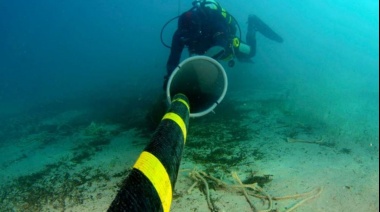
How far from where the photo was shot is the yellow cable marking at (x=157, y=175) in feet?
5.33

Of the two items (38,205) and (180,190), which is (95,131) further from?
(180,190)

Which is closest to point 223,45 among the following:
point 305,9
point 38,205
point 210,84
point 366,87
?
point 210,84

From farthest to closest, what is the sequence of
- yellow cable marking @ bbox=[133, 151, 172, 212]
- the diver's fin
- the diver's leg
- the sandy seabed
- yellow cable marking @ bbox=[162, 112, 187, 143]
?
1. the diver's fin
2. the diver's leg
3. the sandy seabed
4. yellow cable marking @ bbox=[162, 112, 187, 143]
5. yellow cable marking @ bbox=[133, 151, 172, 212]

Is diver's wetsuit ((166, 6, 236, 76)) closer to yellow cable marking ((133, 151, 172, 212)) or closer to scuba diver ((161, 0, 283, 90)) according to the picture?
scuba diver ((161, 0, 283, 90))

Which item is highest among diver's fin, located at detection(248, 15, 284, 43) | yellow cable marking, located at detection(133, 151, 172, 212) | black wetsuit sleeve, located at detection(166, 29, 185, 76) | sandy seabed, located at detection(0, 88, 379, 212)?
yellow cable marking, located at detection(133, 151, 172, 212)

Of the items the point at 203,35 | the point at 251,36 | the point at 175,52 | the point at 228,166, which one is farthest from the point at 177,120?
the point at 251,36

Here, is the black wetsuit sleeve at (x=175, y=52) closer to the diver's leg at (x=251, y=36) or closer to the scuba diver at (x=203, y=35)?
the scuba diver at (x=203, y=35)

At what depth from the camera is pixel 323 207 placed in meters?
2.74

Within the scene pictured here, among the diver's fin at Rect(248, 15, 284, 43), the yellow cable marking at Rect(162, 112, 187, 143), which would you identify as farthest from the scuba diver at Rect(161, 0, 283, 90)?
the diver's fin at Rect(248, 15, 284, 43)

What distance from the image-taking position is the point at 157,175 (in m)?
1.68

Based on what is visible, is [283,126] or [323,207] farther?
[283,126]

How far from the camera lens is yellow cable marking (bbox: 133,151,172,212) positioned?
1.62 meters

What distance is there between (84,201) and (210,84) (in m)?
2.98

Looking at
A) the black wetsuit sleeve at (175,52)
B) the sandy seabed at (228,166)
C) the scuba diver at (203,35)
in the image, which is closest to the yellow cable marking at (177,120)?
the sandy seabed at (228,166)
